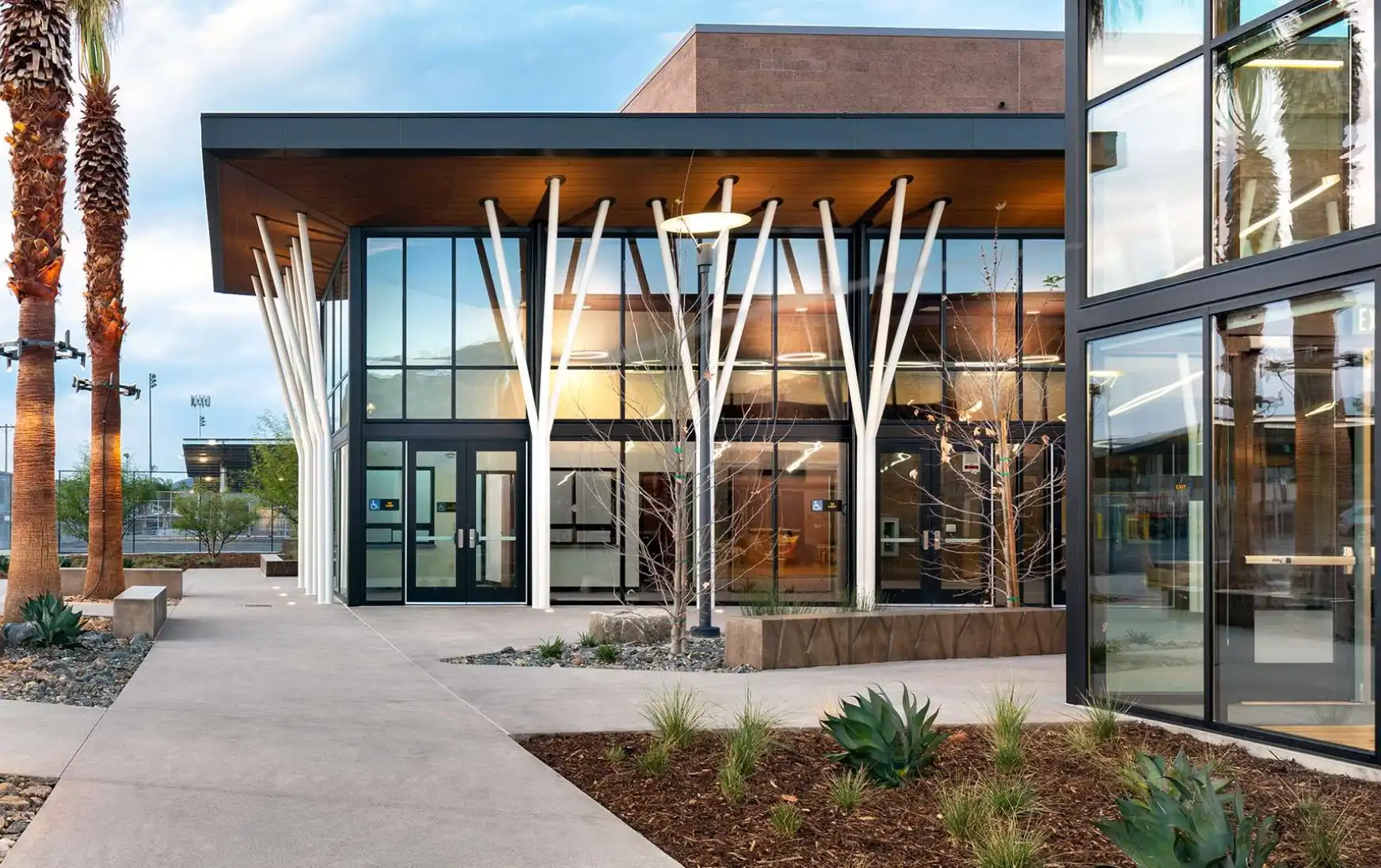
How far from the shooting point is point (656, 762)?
781 centimetres

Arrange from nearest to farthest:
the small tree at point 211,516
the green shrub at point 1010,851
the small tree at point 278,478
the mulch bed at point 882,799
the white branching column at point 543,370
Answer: the green shrub at point 1010,851 < the mulch bed at point 882,799 < the white branching column at point 543,370 < the small tree at point 211,516 < the small tree at point 278,478

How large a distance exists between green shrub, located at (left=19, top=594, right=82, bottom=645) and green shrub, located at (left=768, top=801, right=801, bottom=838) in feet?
32.5

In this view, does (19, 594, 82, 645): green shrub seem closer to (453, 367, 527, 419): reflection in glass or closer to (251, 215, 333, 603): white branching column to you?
(453, 367, 527, 419): reflection in glass

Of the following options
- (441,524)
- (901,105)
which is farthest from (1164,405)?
(901,105)

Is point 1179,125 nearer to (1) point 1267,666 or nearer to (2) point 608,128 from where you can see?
(1) point 1267,666

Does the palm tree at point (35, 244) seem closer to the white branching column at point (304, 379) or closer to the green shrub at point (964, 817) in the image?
the white branching column at point (304, 379)

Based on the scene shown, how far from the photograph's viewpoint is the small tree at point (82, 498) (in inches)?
1550

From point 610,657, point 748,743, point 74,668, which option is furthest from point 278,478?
point 748,743

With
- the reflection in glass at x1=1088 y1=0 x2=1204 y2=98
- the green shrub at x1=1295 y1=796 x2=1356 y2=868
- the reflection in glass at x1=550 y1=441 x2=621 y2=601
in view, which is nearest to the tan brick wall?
the reflection in glass at x1=550 y1=441 x2=621 y2=601

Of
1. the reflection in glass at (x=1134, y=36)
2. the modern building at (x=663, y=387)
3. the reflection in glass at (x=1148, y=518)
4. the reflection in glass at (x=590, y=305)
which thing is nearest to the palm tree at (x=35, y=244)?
the modern building at (x=663, y=387)

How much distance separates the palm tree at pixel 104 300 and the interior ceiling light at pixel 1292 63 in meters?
18.8

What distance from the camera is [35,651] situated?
13.3 metres

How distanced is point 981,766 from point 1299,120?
16.1 feet

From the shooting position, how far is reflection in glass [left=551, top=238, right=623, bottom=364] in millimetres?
22078
